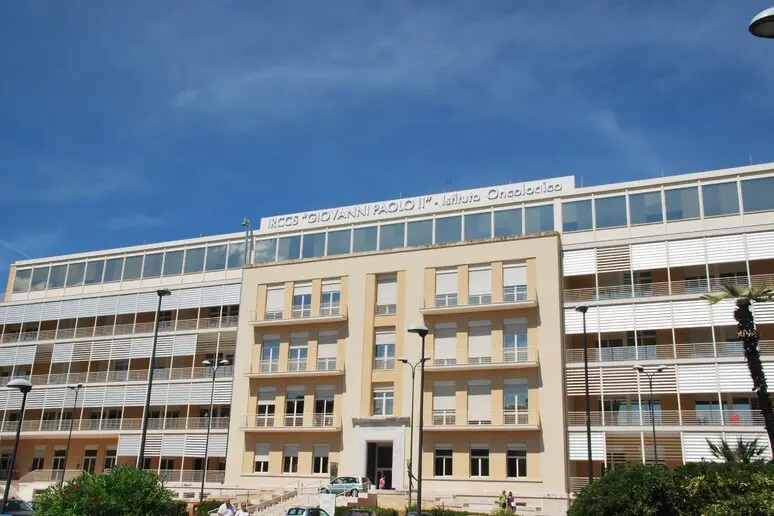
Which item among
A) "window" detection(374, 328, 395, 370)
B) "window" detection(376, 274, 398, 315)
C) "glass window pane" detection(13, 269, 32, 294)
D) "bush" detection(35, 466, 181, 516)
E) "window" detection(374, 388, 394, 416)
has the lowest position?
"bush" detection(35, 466, 181, 516)

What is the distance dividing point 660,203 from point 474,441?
18048 mm

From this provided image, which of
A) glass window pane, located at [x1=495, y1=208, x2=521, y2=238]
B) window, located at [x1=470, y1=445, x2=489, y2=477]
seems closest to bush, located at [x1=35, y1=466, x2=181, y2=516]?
window, located at [x1=470, y1=445, x2=489, y2=477]

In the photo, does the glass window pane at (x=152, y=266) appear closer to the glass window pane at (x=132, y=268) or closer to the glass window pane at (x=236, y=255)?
the glass window pane at (x=132, y=268)

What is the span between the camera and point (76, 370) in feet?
207

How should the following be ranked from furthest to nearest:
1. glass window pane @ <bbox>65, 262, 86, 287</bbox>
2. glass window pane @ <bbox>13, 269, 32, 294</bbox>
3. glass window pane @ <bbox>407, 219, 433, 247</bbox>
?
glass window pane @ <bbox>13, 269, 32, 294</bbox>
glass window pane @ <bbox>65, 262, 86, 287</bbox>
glass window pane @ <bbox>407, 219, 433, 247</bbox>

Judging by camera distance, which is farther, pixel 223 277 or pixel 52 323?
pixel 52 323

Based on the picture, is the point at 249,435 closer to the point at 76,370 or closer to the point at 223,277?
the point at 223,277

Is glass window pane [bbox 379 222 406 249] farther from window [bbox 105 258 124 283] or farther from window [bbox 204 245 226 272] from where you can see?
window [bbox 105 258 124 283]

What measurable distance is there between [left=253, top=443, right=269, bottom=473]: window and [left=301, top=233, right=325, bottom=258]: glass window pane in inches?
533

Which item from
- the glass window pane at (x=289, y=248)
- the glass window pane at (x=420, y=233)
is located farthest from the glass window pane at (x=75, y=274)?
the glass window pane at (x=420, y=233)

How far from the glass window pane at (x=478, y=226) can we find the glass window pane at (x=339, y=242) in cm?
865

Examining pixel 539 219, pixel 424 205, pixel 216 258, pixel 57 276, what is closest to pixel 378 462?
pixel 424 205

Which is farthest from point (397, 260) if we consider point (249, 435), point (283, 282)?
point (249, 435)

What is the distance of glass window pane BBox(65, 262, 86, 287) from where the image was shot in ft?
214
